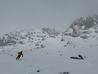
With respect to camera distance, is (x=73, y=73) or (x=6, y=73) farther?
(x=6, y=73)

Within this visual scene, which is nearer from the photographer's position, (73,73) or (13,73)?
(73,73)

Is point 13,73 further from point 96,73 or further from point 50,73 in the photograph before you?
point 96,73

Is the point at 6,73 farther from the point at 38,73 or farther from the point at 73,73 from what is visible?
the point at 73,73

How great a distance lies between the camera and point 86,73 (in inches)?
711

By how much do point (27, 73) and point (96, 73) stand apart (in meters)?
Result: 6.33

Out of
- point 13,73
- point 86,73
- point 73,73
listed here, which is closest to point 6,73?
point 13,73

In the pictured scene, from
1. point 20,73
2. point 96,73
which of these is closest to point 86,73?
point 96,73

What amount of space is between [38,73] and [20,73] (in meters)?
1.83

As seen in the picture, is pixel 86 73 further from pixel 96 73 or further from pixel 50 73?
pixel 50 73

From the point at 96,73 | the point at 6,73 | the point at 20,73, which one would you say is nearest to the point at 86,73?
the point at 96,73

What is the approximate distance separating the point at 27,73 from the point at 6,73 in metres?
2.52

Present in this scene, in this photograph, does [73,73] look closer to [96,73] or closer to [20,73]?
[96,73]

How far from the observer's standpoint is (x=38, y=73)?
1805 cm

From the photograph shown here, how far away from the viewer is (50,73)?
18.1m
